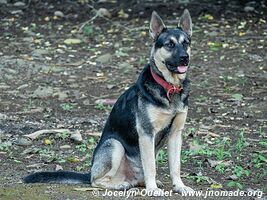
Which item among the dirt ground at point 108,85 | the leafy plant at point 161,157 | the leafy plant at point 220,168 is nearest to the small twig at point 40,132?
the dirt ground at point 108,85

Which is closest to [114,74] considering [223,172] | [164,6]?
[164,6]

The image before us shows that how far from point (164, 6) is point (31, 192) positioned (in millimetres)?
10812

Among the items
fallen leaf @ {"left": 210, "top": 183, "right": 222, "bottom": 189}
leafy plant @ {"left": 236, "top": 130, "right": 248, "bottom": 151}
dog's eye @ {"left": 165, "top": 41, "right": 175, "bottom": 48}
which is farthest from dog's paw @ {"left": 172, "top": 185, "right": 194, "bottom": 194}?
leafy plant @ {"left": 236, "top": 130, "right": 248, "bottom": 151}

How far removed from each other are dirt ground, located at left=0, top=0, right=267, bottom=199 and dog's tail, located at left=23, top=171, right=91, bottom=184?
0.14 metres

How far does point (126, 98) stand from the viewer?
723cm

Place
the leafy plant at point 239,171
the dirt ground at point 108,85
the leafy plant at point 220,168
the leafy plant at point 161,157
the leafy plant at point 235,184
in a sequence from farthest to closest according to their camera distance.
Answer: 1. the leafy plant at point 161,157
2. the dirt ground at point 108,85
3. the leafy plant at point 220,168
4. the leafy plant at point 239,171
5. the leafy plant at point 235,184

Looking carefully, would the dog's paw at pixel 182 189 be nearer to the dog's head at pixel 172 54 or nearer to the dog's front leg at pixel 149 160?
the dog's front leg at pixel 149 160

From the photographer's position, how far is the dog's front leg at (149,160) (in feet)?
22.6

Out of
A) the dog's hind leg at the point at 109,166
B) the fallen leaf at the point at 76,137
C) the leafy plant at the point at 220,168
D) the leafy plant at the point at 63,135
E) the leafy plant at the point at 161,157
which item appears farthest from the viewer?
the leafy plant at the point at 63,135

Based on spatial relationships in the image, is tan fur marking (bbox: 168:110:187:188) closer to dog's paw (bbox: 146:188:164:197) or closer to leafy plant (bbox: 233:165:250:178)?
dog's paw (bbox: 146:188:164:197)

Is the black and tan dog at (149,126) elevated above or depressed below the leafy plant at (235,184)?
above

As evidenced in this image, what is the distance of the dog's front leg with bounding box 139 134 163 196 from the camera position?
6.88m

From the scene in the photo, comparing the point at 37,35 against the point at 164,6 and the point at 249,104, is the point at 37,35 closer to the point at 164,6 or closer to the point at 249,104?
the point at 164,6

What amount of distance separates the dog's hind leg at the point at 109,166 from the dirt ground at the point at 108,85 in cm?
23
